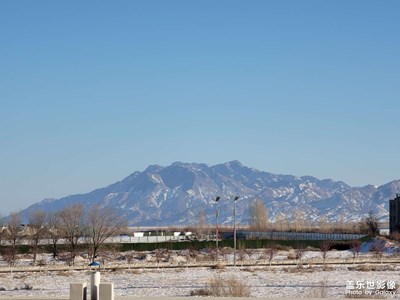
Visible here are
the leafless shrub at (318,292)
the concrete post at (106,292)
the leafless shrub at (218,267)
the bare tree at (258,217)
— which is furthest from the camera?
the bare tree at (258,217)

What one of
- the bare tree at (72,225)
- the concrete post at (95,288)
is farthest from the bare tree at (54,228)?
the concrete post at (95,288)

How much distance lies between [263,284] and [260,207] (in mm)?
131634

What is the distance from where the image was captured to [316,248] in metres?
92.6

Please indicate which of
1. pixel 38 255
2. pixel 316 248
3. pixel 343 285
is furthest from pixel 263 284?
pixel 316 248

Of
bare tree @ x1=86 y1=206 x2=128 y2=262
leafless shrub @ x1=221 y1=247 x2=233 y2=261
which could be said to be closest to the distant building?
leafless shrub @ x1=221 y1=247 x2=233 y2=261

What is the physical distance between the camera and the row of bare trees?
8494 cm

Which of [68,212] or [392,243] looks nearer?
[392,243]

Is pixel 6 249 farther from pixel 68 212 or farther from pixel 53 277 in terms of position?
pixel 53 277

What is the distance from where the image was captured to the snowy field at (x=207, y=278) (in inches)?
1621

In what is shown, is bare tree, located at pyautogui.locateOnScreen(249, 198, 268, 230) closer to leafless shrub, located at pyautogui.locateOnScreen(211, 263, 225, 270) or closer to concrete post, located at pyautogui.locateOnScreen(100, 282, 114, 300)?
leafless shrub, located at pyautogui.locateOnScreen(211, 263, 225, 270)

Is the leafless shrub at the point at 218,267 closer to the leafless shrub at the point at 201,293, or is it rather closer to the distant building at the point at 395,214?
the leafless shrub at the point at 201,293

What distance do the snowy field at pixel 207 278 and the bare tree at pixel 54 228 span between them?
84.4 feet

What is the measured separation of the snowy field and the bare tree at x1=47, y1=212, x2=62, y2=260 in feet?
84.4

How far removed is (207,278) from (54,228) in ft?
162
